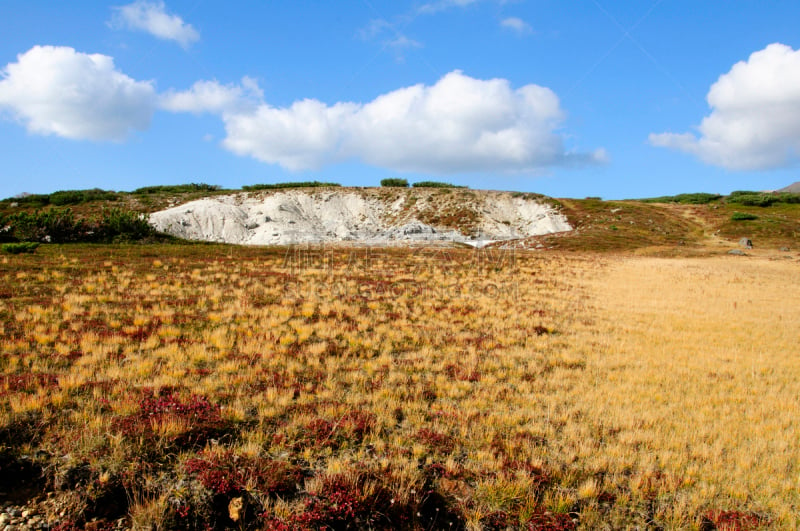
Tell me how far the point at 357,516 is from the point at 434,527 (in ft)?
3.52

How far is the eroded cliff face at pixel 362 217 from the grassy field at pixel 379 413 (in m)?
43.5

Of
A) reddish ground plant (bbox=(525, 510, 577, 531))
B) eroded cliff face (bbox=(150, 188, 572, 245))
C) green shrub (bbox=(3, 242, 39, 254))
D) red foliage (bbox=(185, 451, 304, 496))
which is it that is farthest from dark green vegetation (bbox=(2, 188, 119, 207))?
reddish ground plant (bbox=(525, 510, 577, 531))

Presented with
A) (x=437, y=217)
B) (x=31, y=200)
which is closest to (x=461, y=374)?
(x=437, y=217)

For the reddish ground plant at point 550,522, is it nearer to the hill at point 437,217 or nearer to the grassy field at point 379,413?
the grassy field at point 379,413

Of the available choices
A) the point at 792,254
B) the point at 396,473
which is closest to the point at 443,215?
the point at 792,254

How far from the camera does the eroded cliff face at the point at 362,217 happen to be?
208ft

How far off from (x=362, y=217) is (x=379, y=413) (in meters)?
71.8

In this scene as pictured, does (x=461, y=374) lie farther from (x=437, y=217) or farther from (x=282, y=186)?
(x=282, y=186)

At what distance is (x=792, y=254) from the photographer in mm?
54125

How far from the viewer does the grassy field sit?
5.89 meters

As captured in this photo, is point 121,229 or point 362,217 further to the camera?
point 362,217

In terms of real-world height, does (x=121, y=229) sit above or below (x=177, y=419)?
above

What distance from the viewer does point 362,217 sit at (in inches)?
3113

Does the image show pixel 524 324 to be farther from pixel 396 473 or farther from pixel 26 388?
pixel 26 388
